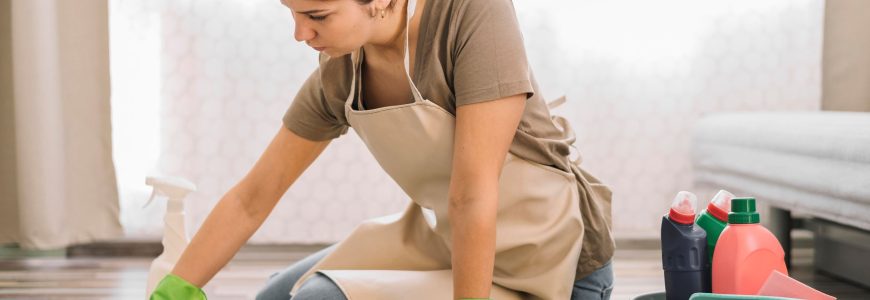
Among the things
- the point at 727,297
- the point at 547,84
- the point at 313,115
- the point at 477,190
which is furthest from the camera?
the point at 547,84

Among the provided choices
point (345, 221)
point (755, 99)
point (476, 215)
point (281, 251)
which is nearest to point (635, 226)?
point (755, 99)

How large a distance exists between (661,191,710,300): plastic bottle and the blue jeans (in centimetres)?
12

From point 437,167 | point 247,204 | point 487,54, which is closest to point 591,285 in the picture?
point 437,167

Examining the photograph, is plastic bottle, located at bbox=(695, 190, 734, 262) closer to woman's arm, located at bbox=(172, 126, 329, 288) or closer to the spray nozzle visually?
woman's arm, located at bbox=(172, 126, 329, 288)

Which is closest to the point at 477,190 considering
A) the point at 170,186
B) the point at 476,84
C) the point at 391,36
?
the point at 476,84

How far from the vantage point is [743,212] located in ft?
3.98

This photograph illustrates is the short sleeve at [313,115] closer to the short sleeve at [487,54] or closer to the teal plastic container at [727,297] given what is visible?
the short sleeve at [487,54]

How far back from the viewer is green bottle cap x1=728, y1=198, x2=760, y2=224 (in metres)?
1.21

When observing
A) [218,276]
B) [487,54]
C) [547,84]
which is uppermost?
[487,54]

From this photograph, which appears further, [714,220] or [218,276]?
[218,276]

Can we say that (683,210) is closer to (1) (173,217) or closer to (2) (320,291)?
(2) (320,291)

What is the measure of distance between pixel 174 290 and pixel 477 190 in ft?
1.55

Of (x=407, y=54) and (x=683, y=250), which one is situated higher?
(x=407, y=54)

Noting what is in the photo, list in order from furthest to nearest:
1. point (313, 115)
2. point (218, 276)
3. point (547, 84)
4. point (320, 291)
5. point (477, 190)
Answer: point (547, 84) → point (218, 276) → point (313, 115) → point (320, 291) → point (477, 190)
